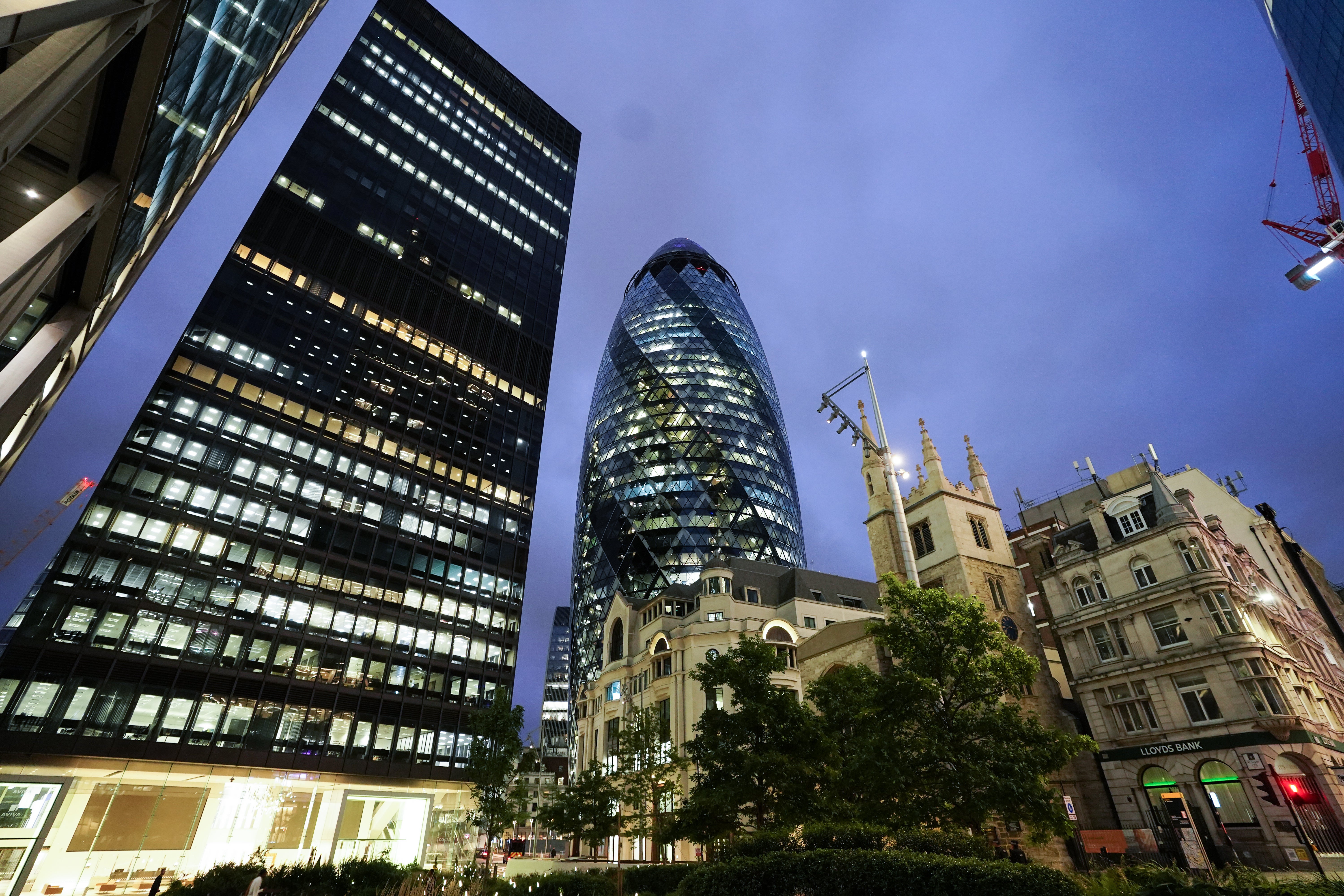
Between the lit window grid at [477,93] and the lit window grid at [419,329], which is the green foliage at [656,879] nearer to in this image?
the lit window grid at [419,329]

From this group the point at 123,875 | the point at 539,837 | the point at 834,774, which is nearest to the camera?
the point at 834,774

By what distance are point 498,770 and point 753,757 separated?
2219 centimetres

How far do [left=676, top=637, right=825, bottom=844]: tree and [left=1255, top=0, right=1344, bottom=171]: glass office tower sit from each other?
37305 mm

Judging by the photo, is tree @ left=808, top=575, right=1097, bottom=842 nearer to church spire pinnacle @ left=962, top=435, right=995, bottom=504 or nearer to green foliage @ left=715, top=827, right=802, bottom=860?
green foliage @ left=715, top=827, right=802, bottom=860

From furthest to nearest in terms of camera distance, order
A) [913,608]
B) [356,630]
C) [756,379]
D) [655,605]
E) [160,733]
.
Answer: [756,379]
[655,605]
[356,630]
[160,733]
[913,608]

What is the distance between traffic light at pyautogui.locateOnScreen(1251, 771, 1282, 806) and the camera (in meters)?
25.8

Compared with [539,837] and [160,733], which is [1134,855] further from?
[539,837]

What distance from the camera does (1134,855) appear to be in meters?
28.7

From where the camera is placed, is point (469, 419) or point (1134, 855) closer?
point (1134, 855)

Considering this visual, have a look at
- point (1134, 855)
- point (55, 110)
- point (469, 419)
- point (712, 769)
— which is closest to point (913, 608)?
point (712, 769)

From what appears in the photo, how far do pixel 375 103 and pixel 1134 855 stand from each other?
10328 cm

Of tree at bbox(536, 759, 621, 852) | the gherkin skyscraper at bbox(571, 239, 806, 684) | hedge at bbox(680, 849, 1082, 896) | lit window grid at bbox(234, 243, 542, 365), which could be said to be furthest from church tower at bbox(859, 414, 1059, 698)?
the gherkin skyscraper at bbox(571, 239, 806, 684)

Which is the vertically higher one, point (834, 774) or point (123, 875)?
point (834, 774)

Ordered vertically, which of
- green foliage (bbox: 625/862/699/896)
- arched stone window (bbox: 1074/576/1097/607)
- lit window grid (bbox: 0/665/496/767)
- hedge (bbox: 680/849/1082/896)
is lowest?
green foliage (bbox: 625/862/699/896)
